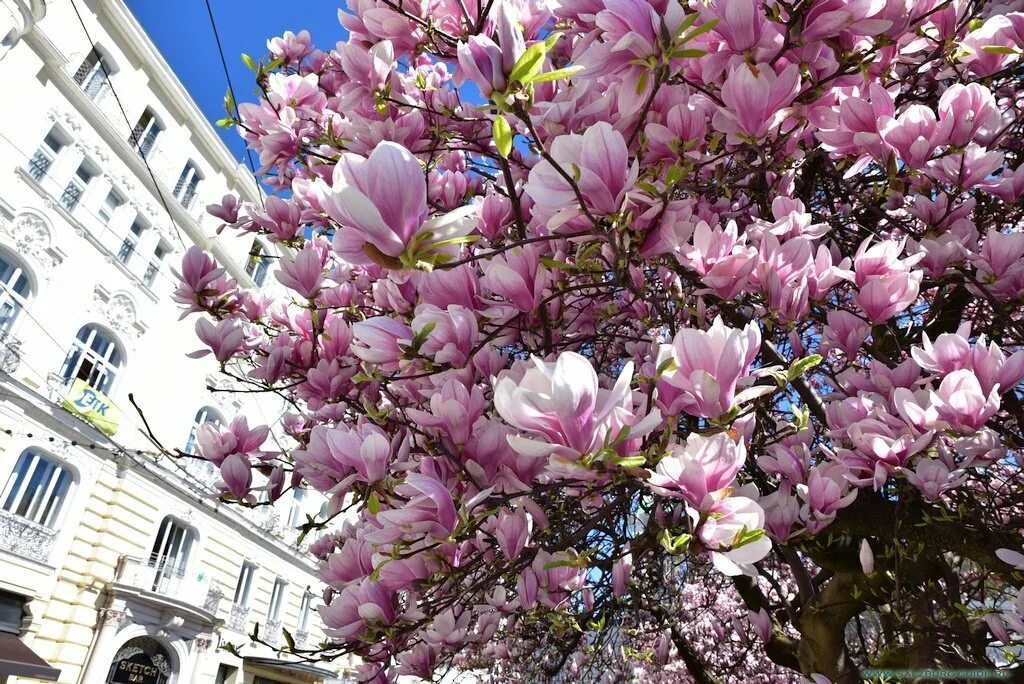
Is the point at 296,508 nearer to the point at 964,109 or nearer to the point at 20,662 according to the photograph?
the point at 20,662

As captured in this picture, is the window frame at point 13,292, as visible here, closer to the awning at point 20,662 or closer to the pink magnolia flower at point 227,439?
the awning at point 20,662

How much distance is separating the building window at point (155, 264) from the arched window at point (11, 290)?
2943 millimetres

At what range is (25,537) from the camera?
10078mm

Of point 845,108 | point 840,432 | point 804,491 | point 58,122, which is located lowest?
point 804,491

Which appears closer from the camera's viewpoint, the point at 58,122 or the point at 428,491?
the point at 428,491

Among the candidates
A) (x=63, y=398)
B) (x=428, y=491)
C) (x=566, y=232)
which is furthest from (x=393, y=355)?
(x=63, y=398)

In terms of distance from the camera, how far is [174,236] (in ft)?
48.5

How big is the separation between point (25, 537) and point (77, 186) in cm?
670

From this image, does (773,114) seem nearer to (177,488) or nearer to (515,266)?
(515,266)

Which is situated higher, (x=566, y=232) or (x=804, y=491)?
(x=566, y=232)

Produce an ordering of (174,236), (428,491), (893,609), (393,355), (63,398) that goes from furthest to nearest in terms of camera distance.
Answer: (174,236)
(63,398)
(893,609)
(393,355)
(428,491)

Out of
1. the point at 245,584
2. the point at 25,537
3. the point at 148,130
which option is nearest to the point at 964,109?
the point at 25,537

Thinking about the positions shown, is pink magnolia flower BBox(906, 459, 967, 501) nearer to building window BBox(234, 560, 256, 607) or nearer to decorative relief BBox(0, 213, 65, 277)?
decorative relief BBox(0, 213, 65, 277)

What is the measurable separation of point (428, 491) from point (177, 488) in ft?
48.7
